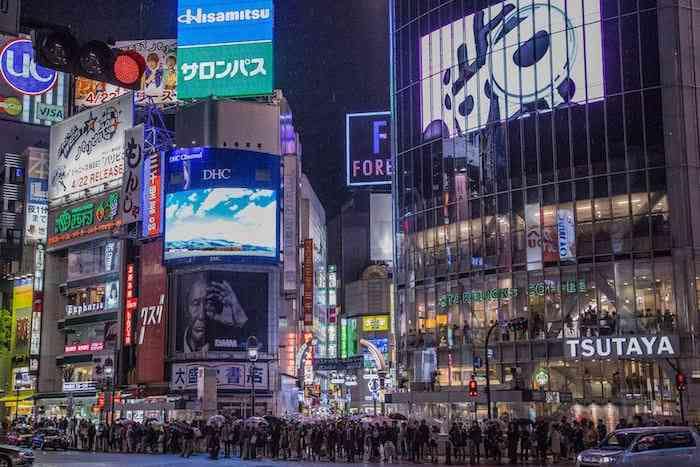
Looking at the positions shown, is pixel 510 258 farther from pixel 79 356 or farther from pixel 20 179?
pixel 20 179

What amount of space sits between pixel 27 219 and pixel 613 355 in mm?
68470

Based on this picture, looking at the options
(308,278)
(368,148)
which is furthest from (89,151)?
(368,148)

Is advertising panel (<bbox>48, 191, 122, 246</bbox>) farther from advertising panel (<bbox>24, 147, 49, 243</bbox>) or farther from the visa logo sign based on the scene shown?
the visa logo sign

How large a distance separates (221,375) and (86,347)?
59.5 feet

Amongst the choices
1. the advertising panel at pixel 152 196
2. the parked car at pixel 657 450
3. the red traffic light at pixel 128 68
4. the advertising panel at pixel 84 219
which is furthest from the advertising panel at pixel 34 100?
the red traffic light at pixel 128 68

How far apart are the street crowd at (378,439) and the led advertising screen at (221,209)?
26525mm

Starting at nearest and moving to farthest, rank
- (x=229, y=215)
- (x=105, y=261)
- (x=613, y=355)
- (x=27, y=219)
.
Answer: (x=613, y=355), (x=229, y=215), (x=105, y=261), (x=27, y=219)

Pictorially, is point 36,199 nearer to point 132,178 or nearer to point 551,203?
point 132,178

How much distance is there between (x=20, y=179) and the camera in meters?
99.9

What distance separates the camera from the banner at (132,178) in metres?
80.1

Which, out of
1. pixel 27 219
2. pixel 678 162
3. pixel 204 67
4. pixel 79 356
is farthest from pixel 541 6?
pixel 27 219

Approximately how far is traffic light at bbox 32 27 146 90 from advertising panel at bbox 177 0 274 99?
7021 centimetres

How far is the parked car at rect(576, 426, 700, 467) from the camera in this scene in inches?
904

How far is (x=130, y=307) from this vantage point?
78.2 meters
